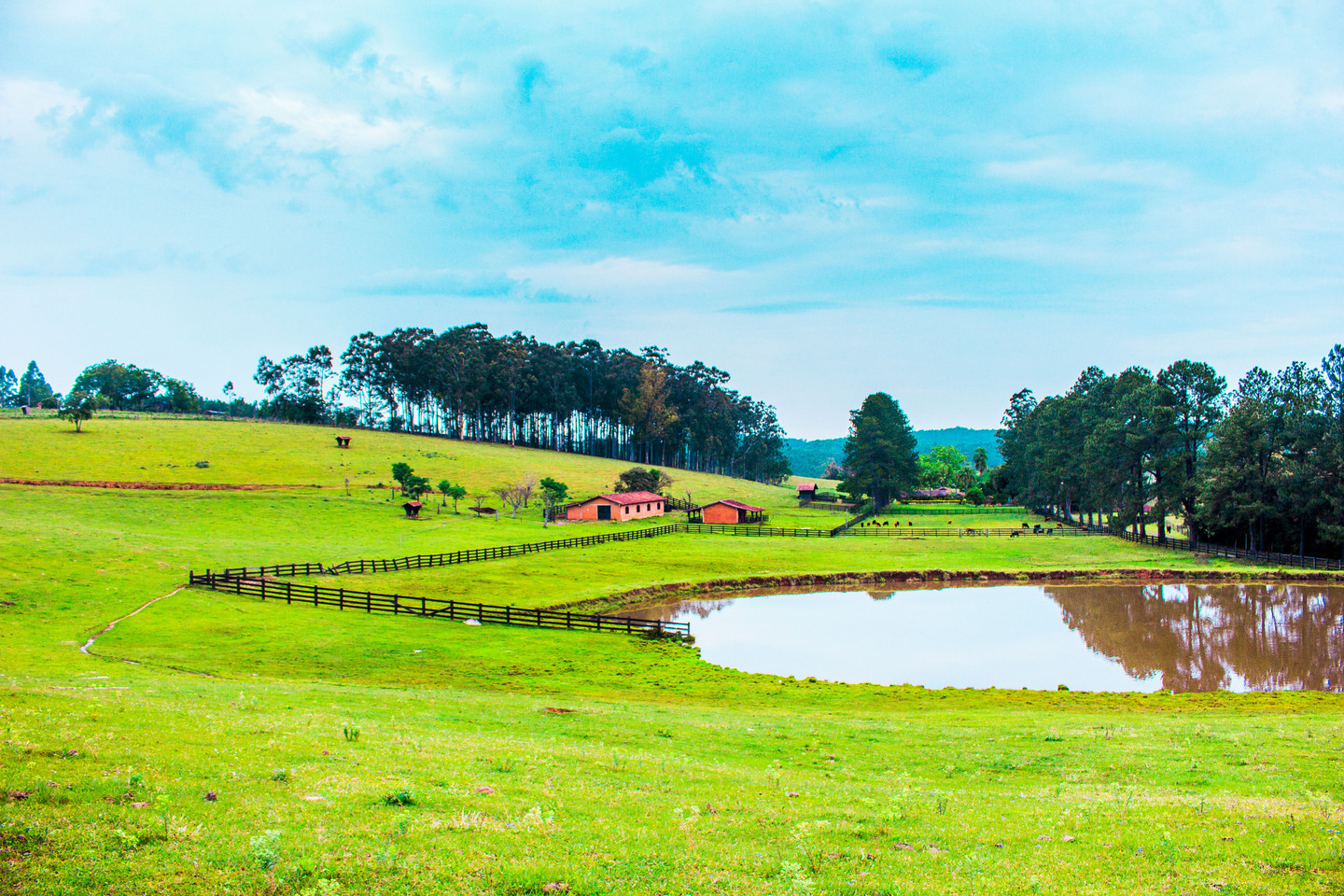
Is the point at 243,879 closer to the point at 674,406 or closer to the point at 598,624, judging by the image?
the point at 598,624

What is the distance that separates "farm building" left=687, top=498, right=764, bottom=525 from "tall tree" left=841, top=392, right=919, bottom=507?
2218 centimetres

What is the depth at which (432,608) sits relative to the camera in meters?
39.5

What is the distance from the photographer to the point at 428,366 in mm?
153000

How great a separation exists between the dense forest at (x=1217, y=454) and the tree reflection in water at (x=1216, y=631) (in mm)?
12677

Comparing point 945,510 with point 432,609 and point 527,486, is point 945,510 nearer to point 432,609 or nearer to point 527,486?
point 527,486

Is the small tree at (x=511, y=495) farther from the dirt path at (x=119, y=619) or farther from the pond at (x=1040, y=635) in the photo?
the dirt path at (x=119, y=619)

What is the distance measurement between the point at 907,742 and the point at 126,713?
15782 millimetres

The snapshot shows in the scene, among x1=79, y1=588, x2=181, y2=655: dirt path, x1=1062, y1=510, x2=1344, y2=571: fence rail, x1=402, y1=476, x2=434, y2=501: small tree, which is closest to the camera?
x1=79, y1=588, x2=181, y2=655: dirt path

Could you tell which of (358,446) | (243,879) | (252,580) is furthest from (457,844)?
(358,446)

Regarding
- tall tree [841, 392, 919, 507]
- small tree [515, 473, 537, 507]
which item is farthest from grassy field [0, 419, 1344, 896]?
tall tree [841, 392, 919, 507]

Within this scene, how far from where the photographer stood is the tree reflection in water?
102 feet

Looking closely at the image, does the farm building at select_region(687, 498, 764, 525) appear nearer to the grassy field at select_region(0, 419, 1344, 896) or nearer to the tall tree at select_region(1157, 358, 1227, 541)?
the tall tree at select_region(1157, 358, 1227, 541)

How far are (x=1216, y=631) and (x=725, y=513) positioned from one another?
63348 mm

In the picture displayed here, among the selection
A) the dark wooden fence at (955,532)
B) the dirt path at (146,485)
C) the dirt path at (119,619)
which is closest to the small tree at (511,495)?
the dirt path at (146,485)
